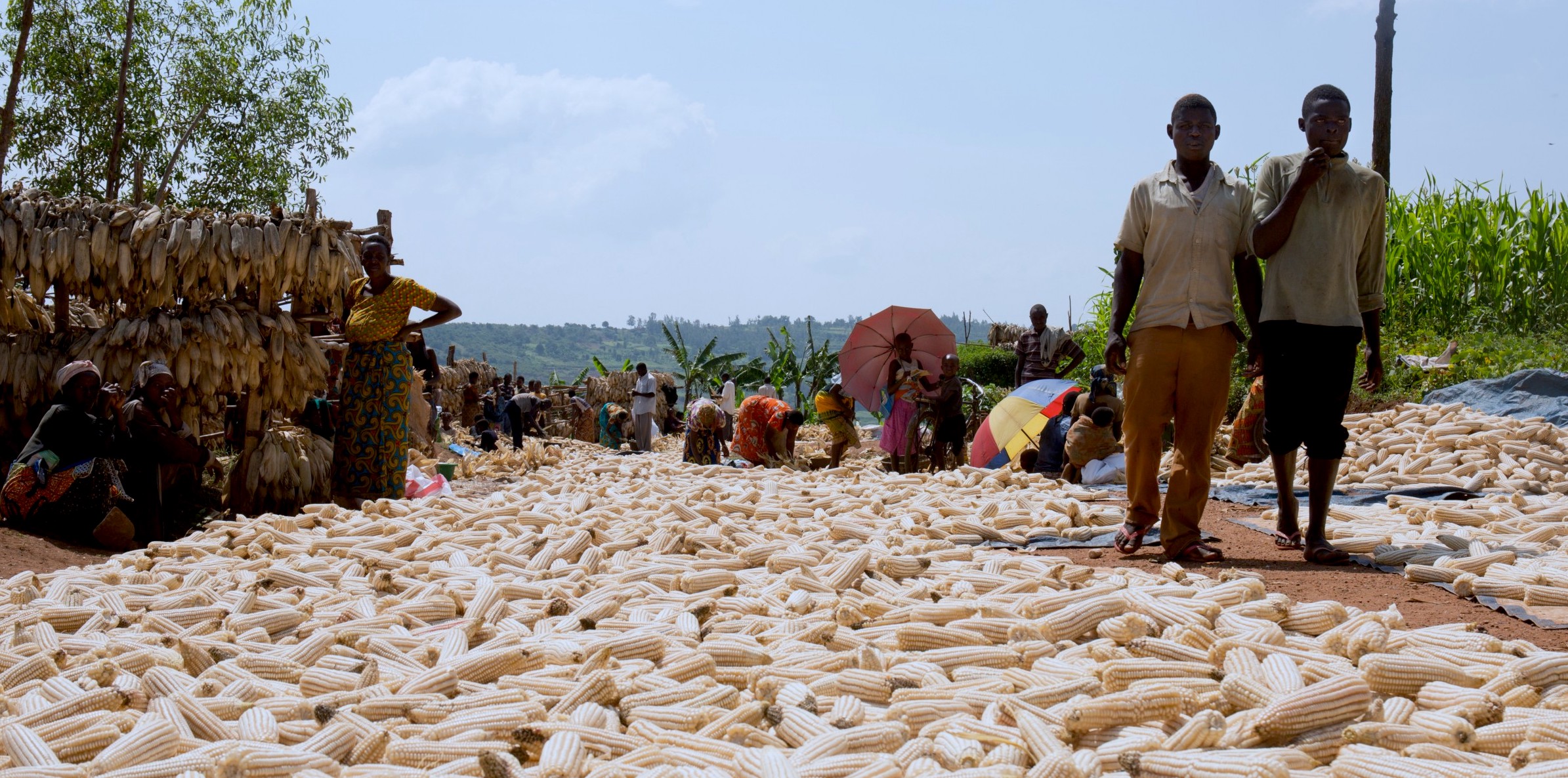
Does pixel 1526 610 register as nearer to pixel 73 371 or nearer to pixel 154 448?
pixel 154 448

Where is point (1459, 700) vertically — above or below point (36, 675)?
above

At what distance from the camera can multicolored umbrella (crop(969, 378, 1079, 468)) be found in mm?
9125

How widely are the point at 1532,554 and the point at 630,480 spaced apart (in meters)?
5.11

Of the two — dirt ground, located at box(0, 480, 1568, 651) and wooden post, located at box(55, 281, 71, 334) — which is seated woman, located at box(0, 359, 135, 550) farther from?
Result: wooden post, located at box(55, 281, 71, 334)

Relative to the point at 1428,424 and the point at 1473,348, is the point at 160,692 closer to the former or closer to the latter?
the point at 1428,424

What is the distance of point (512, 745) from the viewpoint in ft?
7.54

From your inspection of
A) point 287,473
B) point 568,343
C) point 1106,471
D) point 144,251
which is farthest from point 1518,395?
point 568,343

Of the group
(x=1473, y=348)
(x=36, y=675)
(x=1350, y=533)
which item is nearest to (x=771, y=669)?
(x=36, y=675)

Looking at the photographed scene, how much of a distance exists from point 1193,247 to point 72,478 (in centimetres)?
566

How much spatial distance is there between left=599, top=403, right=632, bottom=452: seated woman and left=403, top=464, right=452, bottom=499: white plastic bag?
802cm

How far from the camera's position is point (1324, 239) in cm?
396

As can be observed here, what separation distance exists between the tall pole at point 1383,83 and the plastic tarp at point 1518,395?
289 inches

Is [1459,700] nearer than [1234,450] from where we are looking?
Yes

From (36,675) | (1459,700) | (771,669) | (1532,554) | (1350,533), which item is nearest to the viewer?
(1459,700)
